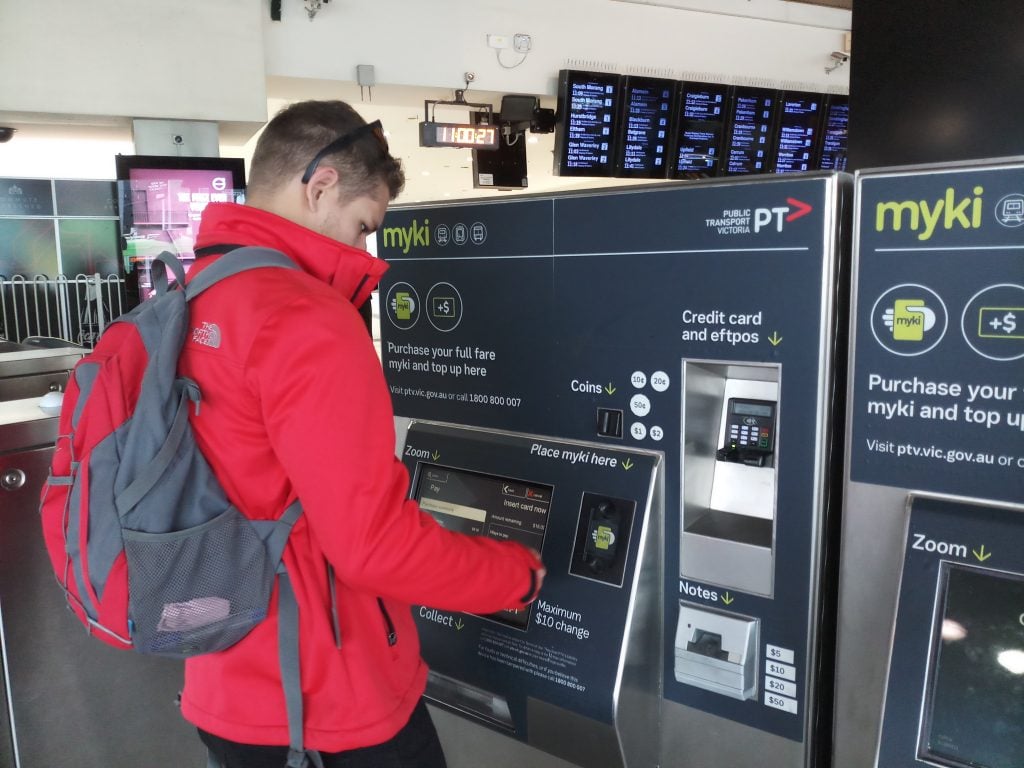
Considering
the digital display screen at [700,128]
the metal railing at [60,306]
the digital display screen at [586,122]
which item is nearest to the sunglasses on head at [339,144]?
the digital display screen at [586,122]

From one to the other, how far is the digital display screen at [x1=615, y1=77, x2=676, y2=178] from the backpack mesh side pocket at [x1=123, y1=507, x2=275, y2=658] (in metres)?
5.24

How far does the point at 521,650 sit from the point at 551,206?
0.97m

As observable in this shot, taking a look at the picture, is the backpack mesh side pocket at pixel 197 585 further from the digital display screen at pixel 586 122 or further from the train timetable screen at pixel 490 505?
the digital display screen at pixel 586 122

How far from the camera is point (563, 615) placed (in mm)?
1812

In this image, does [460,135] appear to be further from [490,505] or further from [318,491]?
[318,491]

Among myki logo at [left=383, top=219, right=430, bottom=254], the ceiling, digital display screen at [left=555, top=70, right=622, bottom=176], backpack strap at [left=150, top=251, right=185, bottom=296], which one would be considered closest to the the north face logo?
backpack strap at [left=150, top=251, right=185, bottom=296]

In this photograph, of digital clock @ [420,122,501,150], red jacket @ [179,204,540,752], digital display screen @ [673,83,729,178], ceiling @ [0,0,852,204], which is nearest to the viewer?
red jacket @ [179,204,540,752]

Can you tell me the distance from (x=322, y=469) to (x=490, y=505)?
842mm

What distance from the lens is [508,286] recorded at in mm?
1989

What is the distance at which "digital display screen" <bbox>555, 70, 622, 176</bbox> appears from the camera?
233 inches

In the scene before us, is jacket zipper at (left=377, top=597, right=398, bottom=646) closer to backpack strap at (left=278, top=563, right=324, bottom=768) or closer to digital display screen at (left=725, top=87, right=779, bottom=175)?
backpack strap at (left=278, top=563, right=324, bottom=768)

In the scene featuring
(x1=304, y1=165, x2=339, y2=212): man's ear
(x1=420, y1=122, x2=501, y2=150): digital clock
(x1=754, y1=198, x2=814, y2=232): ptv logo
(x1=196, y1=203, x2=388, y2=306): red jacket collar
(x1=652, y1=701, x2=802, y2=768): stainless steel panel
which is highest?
(x1=420, y1=122, x2=501, y2=150): digital clock

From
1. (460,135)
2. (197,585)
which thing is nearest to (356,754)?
(197,585)

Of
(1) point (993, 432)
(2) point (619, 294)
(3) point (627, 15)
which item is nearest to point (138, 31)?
(3) point (627, 15)
